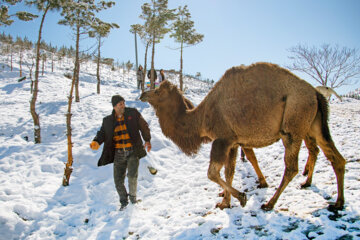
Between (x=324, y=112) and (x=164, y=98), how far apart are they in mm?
2616

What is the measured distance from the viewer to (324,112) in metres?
3.03

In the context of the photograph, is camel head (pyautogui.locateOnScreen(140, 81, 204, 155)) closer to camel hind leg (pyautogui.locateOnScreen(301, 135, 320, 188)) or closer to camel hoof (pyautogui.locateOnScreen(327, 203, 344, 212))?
camel hind leg (pyautogui.locateOnScreen(301, 135, 320, 188))

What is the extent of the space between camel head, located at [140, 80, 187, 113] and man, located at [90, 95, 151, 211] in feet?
2.21

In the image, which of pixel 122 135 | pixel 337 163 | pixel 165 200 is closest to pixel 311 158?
pixel 337 163

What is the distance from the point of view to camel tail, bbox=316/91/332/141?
9.93 ft

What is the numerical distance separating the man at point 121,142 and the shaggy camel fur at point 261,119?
3.87ft

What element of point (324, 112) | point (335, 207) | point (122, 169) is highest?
point (324, 112)

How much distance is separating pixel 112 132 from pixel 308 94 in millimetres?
3538

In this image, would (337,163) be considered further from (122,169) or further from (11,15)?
(11,15)

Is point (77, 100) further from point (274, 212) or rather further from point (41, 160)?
point (274, 212)

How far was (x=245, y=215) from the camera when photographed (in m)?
3.17

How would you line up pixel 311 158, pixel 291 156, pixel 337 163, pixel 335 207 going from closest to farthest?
1. pixel 335 207
2. pixel 337 163
3. pixel 291 156
4. pixel 311 158

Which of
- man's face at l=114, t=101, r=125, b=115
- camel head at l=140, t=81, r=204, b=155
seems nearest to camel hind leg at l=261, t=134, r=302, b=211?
camel head at l=140, t=81, r=204, b=155

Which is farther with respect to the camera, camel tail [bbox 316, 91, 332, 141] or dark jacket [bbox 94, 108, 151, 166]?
dark jacket [bbox 94, 108, 151, 166]
